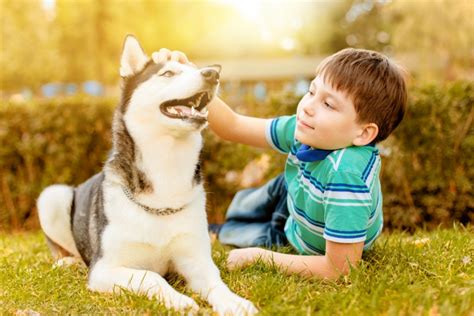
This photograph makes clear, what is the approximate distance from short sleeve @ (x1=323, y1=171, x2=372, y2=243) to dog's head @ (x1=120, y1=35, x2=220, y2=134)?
80 cm

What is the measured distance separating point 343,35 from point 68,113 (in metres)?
26.1

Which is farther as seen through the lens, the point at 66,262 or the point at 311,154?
the point at 66,262

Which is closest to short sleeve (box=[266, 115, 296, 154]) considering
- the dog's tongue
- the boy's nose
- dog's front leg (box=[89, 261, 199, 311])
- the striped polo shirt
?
the striped polo shirt

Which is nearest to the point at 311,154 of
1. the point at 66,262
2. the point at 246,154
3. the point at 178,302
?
the point at 178,302

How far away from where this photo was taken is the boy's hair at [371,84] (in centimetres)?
313

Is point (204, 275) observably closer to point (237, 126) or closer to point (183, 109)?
point (183, 109)

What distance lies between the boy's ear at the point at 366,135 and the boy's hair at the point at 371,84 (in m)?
0.04

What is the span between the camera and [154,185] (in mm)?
3150

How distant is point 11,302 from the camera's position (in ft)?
9.97

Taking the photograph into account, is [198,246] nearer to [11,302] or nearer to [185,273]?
[185,273]

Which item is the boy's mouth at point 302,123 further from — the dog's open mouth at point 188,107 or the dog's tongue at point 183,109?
the dog's tongue at point 183,109

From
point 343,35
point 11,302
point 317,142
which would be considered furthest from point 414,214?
point 343,35

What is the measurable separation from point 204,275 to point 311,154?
3.02ft

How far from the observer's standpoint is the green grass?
2.57 m
